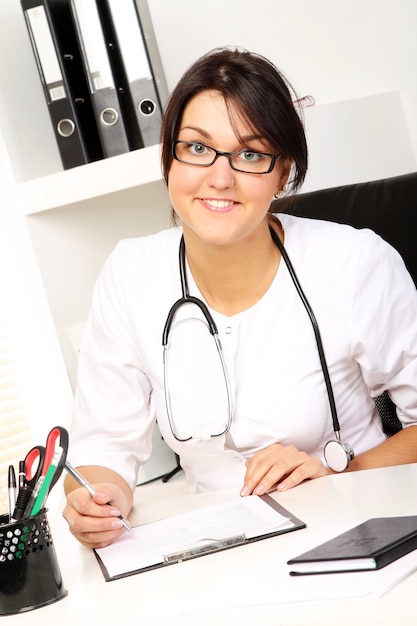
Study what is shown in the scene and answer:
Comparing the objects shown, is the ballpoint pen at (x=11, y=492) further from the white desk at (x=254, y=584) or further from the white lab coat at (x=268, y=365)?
the white lab coat at (x=268, y=365)

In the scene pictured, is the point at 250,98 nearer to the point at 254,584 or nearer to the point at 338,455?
the point at 338,455

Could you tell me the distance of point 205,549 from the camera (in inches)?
39.4

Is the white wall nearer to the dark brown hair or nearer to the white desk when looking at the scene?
the dark brown hair

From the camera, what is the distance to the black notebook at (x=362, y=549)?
0.83m

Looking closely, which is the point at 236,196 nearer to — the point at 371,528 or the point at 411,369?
the point at 411,369

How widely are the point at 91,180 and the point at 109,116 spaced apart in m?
0.16

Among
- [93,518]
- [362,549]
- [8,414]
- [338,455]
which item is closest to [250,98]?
[338,455]

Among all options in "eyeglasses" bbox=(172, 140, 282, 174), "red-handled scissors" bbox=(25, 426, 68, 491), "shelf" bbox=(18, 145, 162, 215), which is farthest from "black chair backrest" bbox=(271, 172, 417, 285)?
"red-handled scissors" bbox=(25, 426, 68, 491)

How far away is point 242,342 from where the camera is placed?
1469 mm

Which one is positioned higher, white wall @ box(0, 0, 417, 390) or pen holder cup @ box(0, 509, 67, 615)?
white wall @ box(0, 0, 417, 390)

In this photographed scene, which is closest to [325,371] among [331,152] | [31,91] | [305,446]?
[305,446]

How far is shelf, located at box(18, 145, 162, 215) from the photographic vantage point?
6.74ft

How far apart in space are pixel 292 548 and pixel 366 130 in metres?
1.33

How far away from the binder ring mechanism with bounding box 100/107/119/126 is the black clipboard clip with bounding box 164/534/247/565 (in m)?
1.33
